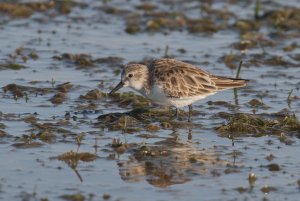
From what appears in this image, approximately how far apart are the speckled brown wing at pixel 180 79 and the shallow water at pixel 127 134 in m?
0.47

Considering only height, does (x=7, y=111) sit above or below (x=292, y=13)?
below

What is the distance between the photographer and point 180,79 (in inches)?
466

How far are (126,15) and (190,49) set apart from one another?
2.80 metres

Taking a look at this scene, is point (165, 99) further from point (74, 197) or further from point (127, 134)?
point (74, 197)

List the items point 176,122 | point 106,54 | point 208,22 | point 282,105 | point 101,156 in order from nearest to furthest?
point 101,156 < point 176,122 < point 282,105 < point 106,54 < point 208,22

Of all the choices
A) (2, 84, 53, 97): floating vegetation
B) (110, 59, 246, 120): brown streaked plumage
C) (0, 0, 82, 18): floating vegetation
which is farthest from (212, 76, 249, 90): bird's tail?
(0, 0, 82, 18): floating vegetation

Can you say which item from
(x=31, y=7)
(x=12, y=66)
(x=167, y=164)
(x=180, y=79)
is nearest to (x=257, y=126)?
(x=180, y=79)

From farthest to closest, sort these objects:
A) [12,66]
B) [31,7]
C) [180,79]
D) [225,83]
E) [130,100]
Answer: [31,7] < [12,66] < [130,100] < [225,83] < [180,79]

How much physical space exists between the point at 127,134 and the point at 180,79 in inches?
49.7

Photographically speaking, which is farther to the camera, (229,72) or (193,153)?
(229,72)

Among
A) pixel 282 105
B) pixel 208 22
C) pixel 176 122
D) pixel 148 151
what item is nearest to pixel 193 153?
pixel 148 151

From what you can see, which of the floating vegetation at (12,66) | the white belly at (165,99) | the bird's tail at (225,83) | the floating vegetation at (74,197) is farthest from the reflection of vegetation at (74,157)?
the floating vegetation at (12,66)

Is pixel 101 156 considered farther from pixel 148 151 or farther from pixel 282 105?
pixel 282 105

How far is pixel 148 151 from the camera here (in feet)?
33.3
